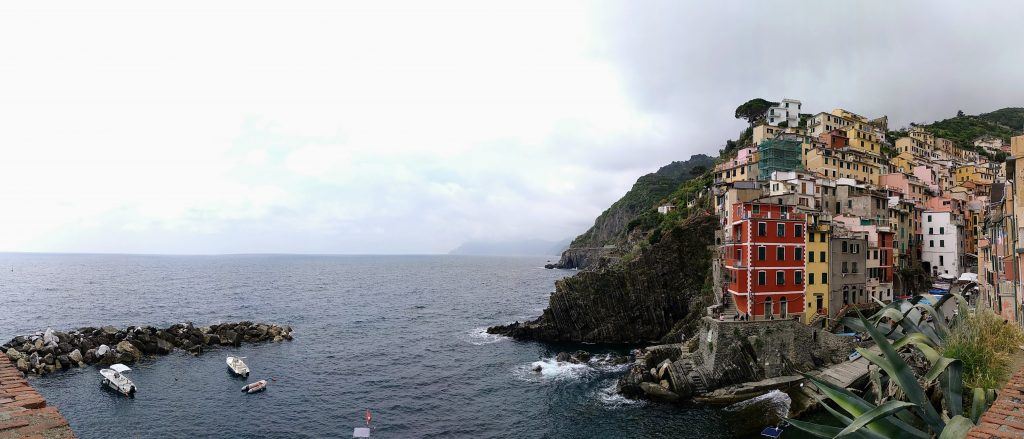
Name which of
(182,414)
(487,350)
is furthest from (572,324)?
(182,414)

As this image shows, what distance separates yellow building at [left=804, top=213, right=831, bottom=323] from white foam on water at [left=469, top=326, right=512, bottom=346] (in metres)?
41.8

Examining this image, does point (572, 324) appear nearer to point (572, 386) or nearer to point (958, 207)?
point (572, 386)

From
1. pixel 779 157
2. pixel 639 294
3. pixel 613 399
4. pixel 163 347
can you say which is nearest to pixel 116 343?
pixel 163 347

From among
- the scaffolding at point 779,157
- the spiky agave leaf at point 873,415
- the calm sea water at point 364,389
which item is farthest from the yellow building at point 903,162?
the spiky agave leaf at point 873,415

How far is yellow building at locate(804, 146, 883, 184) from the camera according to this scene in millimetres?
86125

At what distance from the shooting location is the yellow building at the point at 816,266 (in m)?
56.3

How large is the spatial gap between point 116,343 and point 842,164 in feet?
380

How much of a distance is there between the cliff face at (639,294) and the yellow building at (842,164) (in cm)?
2766

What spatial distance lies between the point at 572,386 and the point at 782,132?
80.0 m

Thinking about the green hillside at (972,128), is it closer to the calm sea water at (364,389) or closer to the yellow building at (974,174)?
the yellow building at (974,174)

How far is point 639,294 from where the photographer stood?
75.8 metres

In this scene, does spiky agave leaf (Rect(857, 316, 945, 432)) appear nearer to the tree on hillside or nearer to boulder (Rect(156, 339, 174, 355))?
boulder (Rect(156, 339, 174, 355))

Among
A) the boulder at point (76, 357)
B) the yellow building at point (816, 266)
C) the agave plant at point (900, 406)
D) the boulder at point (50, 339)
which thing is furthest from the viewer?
the boulder at point (50, 339)

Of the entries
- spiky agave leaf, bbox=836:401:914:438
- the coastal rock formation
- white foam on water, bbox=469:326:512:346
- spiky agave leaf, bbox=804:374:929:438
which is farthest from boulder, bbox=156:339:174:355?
spiky agave leaf, bbox=836:401:914:438
